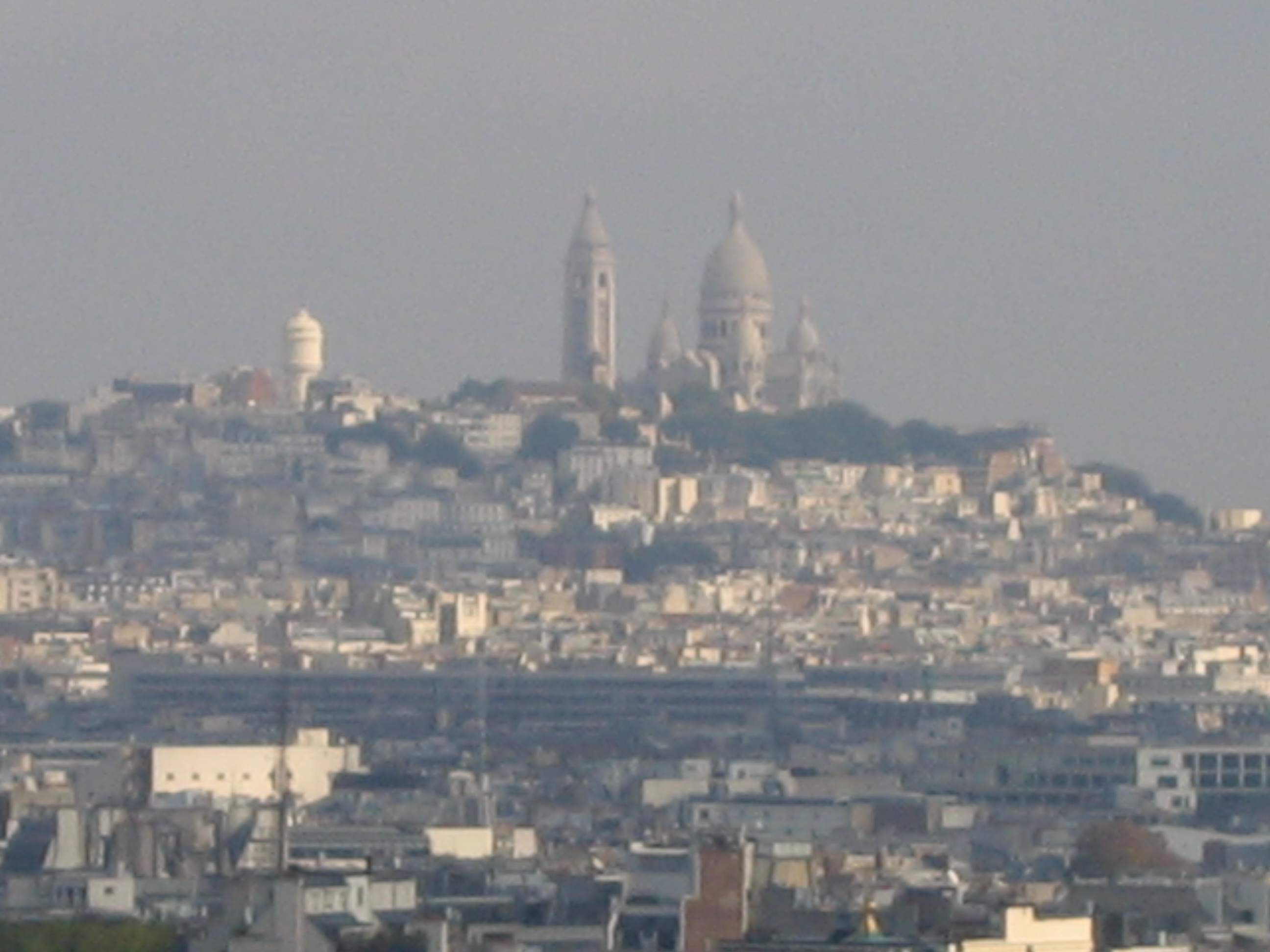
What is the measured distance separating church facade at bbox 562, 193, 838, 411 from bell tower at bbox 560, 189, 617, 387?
0.05ft

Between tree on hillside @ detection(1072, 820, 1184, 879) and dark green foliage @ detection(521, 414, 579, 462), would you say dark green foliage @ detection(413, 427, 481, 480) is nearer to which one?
dark green foliage @ detection(521, 414, 579, 462)

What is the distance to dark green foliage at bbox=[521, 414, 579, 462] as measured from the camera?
573 feet

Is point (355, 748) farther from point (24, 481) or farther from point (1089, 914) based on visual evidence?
point (24, 481)

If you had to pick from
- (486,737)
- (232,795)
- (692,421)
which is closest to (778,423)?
(692,421)

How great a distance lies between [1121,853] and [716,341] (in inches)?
4740

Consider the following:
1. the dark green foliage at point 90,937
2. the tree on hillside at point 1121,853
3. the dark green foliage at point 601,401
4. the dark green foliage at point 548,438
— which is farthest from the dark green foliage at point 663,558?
the dark green foliage at point 90,937

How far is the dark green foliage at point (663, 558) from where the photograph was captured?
16188cm

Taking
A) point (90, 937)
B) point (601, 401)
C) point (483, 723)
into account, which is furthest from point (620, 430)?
point (90, 937)

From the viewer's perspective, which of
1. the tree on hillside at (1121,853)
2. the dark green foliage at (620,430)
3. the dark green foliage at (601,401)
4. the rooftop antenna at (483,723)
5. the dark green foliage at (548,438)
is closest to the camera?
the tree on hillside at (1121,853)

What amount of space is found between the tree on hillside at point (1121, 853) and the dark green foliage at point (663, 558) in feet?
287

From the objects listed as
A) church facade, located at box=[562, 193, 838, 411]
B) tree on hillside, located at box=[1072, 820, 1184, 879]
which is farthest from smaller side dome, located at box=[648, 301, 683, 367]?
tree on hillside, located at box=[1072, 820, 1184, 879]

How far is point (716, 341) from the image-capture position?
186 meters

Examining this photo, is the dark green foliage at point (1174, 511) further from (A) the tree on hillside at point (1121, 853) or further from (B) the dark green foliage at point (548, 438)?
(A) the tree on hillside at point (1121, 853)

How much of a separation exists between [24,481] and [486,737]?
58003 millimetres
